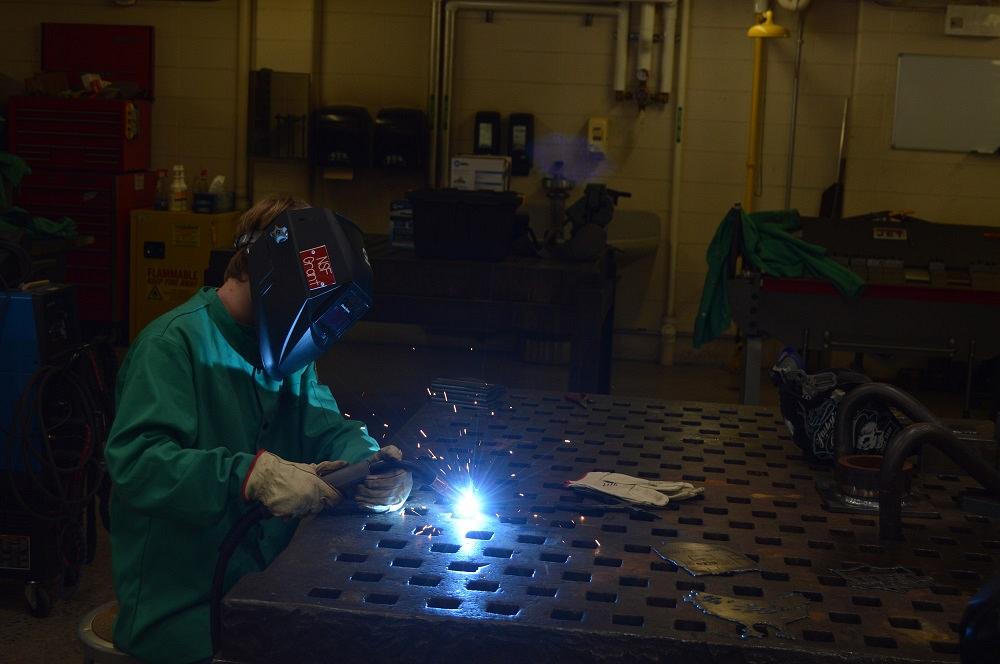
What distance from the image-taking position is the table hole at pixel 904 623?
126cm

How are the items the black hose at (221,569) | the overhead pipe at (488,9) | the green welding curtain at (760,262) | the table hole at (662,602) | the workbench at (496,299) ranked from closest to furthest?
the table hole at (662,602), the black hose at (221,569), the workbench at (496,299), the green welding curtain at (760,262), the overhead pipe at (488,9)

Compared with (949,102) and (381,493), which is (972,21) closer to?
(949,102)

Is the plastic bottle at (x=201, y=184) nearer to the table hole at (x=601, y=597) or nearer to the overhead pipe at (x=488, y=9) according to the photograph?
the overhead pipe at (x=488, y=9)

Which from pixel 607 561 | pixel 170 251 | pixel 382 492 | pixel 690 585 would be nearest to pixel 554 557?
pixel 607 561

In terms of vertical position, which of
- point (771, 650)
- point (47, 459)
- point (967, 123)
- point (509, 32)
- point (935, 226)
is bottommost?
point (47, 459)

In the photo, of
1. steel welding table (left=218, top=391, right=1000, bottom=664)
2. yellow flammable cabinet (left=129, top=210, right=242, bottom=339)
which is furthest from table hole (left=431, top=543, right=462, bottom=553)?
yellow flammable cabinet (left=129, top=210, right=242, bottom=339)

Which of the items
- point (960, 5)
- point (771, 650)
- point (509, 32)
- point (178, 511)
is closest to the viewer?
point (771, 650)

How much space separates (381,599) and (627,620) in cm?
27

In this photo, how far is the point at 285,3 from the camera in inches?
263

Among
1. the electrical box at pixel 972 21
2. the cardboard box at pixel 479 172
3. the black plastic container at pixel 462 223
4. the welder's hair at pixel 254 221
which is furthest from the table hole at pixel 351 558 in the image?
the electrical box at pixel 972 21

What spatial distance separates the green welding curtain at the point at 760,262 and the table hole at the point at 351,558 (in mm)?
3585

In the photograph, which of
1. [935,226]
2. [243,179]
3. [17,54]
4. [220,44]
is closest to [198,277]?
[243,179]

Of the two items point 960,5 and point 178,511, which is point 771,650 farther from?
point 960,5

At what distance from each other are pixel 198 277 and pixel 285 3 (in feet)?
5.55
